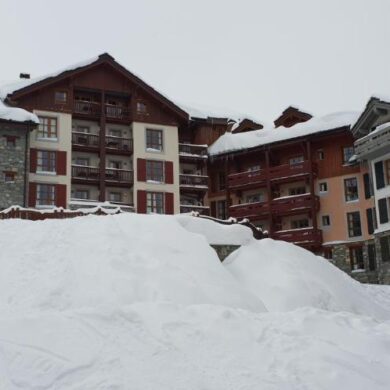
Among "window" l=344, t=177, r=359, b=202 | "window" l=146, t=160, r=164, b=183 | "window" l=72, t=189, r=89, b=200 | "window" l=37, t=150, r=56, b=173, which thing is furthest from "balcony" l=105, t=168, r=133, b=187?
"window" l=344, t=177, r=359, b=202

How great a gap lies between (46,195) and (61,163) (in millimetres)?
2283

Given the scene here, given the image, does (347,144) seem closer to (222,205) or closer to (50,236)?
(222,205)

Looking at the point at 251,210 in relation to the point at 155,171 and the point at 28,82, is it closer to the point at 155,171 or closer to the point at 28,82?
the point at 155,171

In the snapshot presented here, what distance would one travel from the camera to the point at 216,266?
56.7 feet

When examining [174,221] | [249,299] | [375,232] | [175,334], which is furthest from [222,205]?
[175,334]

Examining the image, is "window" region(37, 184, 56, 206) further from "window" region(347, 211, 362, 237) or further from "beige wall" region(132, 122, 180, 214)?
"window" region(347, 211, 362, 237)

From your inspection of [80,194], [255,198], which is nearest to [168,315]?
[80,194]

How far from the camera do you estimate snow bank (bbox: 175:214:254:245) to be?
2155 centimetres

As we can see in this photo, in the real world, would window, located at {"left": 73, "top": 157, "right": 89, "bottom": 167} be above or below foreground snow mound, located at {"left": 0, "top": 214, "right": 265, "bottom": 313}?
above

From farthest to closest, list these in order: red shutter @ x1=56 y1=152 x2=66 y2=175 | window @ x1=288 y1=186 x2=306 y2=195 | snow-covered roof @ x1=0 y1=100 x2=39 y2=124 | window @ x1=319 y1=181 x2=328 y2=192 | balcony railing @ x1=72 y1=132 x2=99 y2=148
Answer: window @ x1=288 y1=186 x2=306 y2=195
window @ x1=319 y1=181 x2=328 y2=192
balcony railing @ x1=72 y1=132 x2=99 y2=148
red shutter @ x1=56 y1=152 x2=66 y2=175
snow-covered roof @ x1=0 y1=100 x2=39 y2=124

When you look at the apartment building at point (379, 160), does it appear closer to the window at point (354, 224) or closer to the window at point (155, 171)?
the window at point (354, 224)

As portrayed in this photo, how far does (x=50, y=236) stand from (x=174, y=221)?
4197 mm

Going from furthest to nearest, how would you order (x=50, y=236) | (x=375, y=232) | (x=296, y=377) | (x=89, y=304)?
(x=375, y=232) → (x=50, y=236) → (x=89, y=304) → (x=296, y=377)

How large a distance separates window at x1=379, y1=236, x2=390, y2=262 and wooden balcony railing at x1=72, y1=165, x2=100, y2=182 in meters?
18.4
